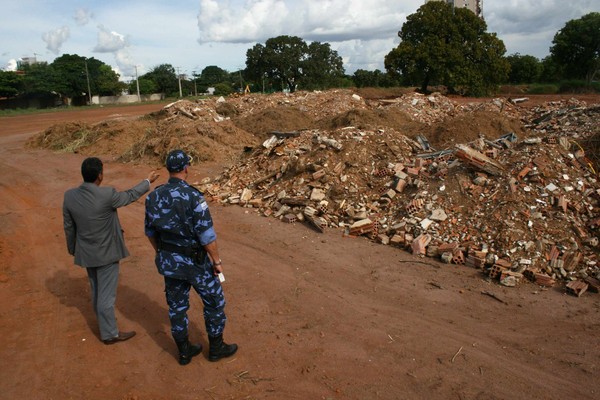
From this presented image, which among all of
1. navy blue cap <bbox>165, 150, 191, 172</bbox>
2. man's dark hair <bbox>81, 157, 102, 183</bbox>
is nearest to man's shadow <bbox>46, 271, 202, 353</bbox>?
man's dark hair <bbox>81, 157, 102, 183</bbox>

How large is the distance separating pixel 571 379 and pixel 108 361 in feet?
13.0

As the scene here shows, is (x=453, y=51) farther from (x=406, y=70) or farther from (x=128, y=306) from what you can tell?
(x=128, y=306)

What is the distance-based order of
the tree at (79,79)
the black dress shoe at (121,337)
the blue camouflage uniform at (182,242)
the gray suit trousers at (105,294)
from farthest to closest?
the tree at (79,79), the black dress shoe at (121,337), the gray suit trousers at (105,294), the blue camouflage uniform at (182,242)

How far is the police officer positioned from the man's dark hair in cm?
68

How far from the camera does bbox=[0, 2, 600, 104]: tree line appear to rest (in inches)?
1040

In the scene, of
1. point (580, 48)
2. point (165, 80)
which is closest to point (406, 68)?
point (580, 48)

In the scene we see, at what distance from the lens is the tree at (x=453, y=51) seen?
26.1 metres

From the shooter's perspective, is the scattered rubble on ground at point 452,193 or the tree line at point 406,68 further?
the tree line at point 406,68

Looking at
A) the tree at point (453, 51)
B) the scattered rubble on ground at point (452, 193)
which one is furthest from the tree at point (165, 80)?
the scattered rubble on ground at point (452, 193)

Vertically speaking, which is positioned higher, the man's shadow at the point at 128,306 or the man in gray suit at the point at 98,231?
A: the man in gray suit at the point at 98,231

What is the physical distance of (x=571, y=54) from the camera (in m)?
34.1

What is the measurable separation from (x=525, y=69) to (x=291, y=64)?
22878mm

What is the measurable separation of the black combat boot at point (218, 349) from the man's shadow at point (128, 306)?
49cm

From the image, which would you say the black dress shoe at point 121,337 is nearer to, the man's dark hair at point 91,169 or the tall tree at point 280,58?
the man's dark hair at point 91,169
